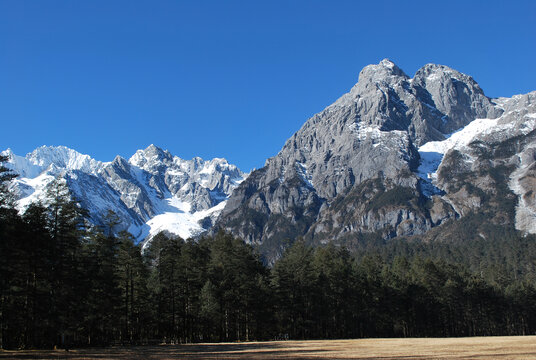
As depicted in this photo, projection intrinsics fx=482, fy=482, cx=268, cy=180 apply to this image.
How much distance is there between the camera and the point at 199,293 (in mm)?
73875

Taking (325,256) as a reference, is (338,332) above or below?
below

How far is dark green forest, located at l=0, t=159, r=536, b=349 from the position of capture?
1668 inches

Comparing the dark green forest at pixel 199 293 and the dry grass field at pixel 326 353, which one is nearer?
the dry grass field at pixel 326 353

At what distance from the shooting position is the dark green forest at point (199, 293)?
42.4 m

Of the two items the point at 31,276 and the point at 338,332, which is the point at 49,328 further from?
the point at 338,332

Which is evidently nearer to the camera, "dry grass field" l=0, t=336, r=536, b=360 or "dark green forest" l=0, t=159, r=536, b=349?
"dry grass field" l=0, t=336, r=536, b=360

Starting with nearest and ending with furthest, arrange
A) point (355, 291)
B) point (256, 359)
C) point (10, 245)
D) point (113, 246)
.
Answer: point (256, 359), point (10, 245), point (113, 246), point (355, 291)

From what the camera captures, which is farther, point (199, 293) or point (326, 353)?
point (199, 293)

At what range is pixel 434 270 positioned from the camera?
4286 inches

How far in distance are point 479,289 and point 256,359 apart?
90329mm

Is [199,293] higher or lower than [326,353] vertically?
higher

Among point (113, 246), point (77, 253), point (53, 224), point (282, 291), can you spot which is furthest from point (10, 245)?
point (282, 291)

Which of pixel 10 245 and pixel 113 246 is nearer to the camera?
pixel 10 245

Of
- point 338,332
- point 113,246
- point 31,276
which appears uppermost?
point 113,246
